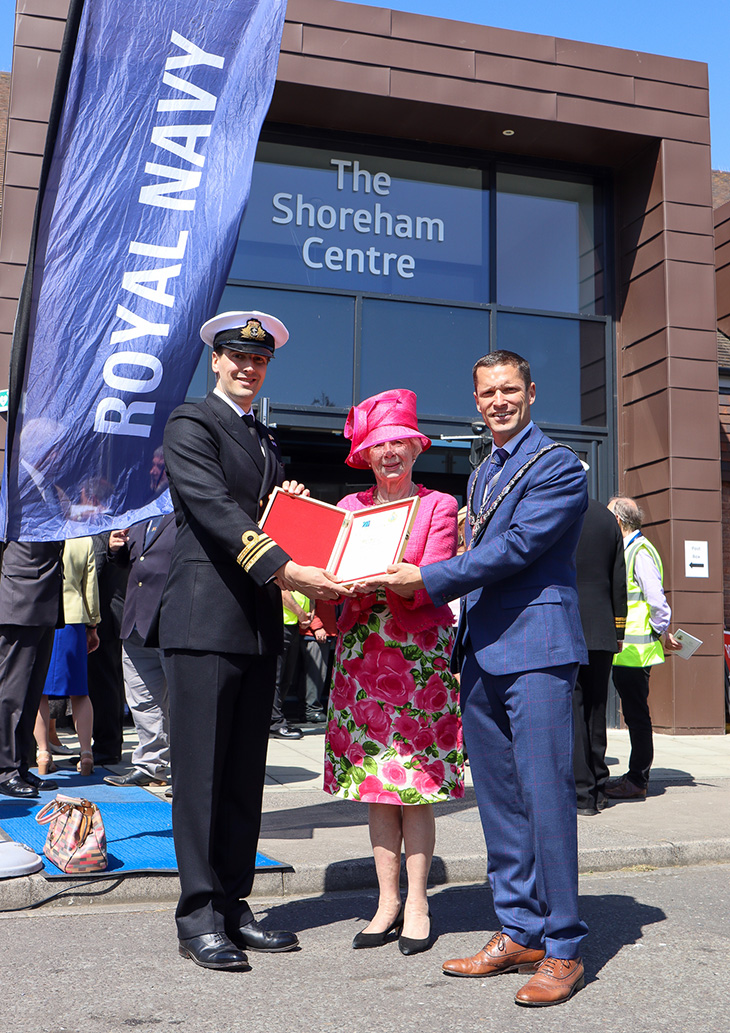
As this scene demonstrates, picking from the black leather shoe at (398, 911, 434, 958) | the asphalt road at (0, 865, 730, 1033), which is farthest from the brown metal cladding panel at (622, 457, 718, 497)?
the black leather shoe at (398, 911, 434, 958)

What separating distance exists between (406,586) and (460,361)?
783 centimetres

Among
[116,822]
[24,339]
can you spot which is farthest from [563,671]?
[116,822]

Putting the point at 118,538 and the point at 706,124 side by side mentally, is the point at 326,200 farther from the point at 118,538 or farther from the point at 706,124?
the point at 118,538

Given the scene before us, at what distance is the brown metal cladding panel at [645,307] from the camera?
424 inches

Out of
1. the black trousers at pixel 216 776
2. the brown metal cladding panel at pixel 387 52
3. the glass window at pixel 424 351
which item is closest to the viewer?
the black trousers at pixel 216 776

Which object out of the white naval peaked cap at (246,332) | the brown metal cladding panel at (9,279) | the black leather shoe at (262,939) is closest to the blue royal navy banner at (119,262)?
the white naval peaked cap at (246,332)

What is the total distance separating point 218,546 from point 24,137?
7216 mm

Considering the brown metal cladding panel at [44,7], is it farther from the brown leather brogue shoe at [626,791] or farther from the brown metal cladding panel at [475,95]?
the brown leather brogue shoe at [626,791]

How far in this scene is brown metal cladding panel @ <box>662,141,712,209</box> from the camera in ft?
35.9

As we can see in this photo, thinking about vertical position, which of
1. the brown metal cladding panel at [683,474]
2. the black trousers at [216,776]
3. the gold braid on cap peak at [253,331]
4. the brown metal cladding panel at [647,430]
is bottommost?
the black trousers at [216,776]

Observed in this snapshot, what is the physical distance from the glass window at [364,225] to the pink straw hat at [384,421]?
22.9 feet

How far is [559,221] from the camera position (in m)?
11.6

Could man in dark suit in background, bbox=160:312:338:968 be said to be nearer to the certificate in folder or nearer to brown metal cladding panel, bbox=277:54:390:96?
the certificate in folder

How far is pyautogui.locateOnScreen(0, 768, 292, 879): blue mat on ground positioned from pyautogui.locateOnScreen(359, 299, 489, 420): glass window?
5.59 metres
